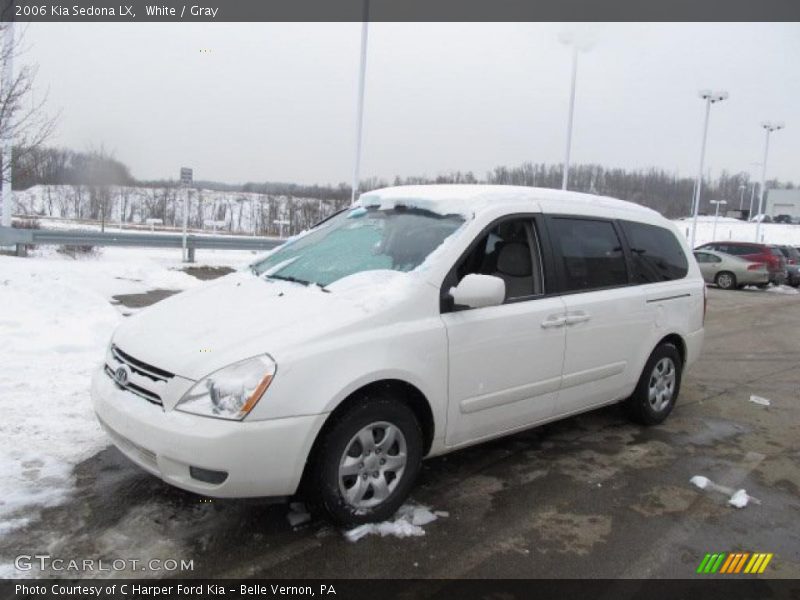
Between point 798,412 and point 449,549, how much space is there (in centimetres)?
477

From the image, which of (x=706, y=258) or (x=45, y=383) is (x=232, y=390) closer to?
(x=45, y=383)

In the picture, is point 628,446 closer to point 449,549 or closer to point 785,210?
point 449,549

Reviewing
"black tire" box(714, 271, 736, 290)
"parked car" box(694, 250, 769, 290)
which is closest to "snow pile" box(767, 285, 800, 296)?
"parked car" box(694, 250, 769, 290)

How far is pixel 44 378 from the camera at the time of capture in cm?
552

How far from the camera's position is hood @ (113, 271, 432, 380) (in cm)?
311

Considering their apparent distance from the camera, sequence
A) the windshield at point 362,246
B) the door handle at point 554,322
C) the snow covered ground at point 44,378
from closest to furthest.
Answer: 1. the snow covered ground at point 44,378
2. the windshield at point 362,246
3. the door handle at point 554,322

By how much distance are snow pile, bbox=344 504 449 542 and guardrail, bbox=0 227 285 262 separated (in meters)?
15.1

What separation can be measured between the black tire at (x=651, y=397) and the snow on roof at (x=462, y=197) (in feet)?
4.64

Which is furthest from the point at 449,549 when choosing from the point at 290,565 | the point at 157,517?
the point at 157,517

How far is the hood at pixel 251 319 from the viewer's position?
311 cm

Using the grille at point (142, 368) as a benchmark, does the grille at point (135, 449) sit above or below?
below

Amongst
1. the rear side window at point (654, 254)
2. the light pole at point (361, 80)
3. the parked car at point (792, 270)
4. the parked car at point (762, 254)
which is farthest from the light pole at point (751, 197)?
the rear side window at point (654, 254)

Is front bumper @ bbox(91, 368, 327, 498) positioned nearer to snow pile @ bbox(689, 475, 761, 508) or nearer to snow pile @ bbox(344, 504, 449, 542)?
snow pile @ bbox(344, 504, 449, 542)

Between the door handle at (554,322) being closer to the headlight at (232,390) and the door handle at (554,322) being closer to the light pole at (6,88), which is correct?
the headlight at (232,390)
